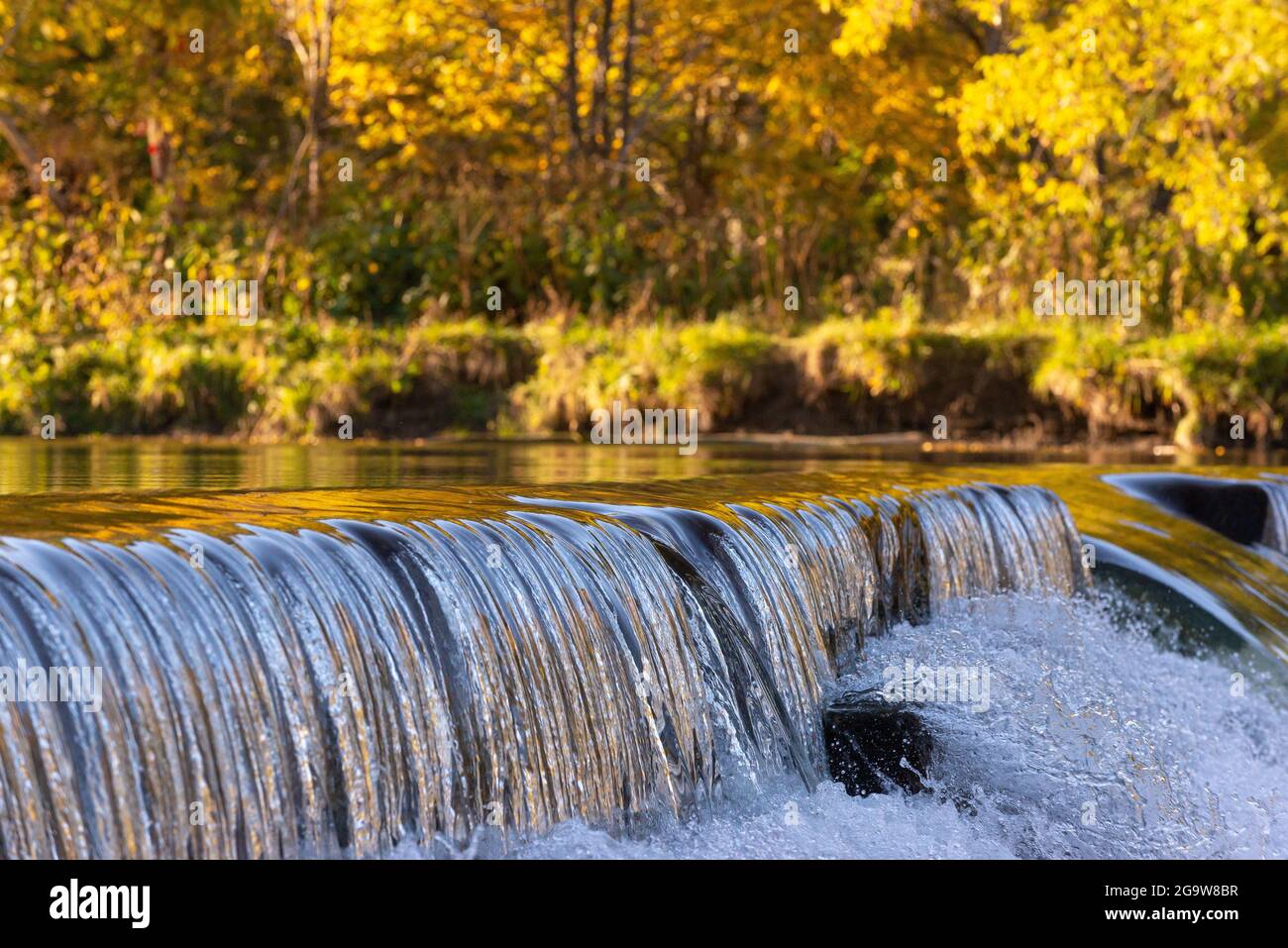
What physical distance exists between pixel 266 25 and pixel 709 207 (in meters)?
5.27

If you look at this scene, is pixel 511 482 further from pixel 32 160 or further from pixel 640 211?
pixel 32 160

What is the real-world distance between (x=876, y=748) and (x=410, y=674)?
1.76 m

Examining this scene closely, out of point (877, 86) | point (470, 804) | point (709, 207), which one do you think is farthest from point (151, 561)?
point (877, 86)

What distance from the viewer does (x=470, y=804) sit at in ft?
14.7

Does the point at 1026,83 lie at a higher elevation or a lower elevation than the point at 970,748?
higher

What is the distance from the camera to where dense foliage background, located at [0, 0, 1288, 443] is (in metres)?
13.9

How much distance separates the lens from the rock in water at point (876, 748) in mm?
5367

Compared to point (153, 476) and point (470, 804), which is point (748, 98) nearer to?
point (153, 476)

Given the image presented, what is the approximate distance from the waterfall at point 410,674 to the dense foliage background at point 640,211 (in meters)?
8.26

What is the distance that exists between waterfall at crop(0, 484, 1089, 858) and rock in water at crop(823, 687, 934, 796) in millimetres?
94

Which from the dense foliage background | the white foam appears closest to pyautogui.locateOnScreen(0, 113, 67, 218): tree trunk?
the dense foliage background

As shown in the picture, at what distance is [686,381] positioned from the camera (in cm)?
1405

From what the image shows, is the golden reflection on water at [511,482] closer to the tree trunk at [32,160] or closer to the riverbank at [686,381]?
the riverbank at [686,381]

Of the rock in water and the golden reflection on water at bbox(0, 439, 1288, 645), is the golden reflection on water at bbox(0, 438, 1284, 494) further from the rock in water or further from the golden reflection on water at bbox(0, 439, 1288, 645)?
the rock in water
